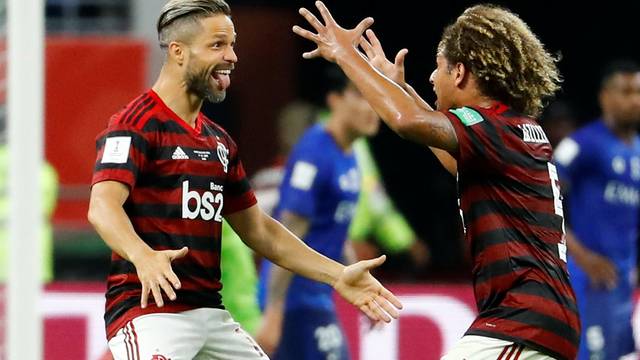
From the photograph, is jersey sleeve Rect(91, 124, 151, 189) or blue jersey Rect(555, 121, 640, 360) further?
blue jersey Rect(555, 121, 640, 360)

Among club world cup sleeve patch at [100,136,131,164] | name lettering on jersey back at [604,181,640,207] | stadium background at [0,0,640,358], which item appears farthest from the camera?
stadium background at [0,0,640,358]

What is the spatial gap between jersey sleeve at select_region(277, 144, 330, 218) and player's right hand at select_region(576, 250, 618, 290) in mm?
1825

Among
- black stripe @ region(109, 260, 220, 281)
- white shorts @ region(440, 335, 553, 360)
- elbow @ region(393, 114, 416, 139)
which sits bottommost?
white shorts @ region(440, 335, 553, 360)

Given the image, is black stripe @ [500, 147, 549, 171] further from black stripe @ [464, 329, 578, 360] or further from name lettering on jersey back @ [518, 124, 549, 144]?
black stripe @ [464, 329, 578, 360]

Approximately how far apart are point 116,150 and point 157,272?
535 mm

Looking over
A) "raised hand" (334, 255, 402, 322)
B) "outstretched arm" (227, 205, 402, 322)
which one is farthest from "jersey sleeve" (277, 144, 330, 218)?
"raised hand" (334, 255, 402, 322)

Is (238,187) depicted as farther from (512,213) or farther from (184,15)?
(512,213)

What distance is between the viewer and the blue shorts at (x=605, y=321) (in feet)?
31.3

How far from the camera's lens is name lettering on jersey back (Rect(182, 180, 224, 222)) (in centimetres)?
574

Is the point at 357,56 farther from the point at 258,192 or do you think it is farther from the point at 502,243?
the point at 258,192

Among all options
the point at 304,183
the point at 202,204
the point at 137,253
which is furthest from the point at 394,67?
the point at 304,183

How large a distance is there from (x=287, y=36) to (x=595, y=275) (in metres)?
6.36

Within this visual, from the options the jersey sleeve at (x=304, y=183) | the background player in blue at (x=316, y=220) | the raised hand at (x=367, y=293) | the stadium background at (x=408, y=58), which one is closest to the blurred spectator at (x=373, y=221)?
the stadium background at (x=408, y=58)

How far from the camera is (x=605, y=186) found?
967 cm
